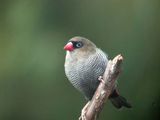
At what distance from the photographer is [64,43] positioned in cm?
298

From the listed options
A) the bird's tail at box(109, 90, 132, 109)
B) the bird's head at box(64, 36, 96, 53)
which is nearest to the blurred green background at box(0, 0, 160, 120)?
the bird's tail at box(109, 90, 132, 109)

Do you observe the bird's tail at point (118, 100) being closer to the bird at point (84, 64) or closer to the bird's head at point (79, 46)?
the bird at point (84, 64)

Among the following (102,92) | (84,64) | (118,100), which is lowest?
(118,100)

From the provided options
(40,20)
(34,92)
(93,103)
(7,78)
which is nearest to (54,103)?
(34,92)

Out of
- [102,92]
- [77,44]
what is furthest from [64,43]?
[102,92]

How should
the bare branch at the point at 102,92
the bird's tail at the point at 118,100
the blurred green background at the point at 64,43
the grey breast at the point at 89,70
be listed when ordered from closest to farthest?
the bare branch at the point at 102,92 < the grey breast at the point at 89,70 < the bird's tail at the point at 118,100 < the blurred green background at the point at 64,43

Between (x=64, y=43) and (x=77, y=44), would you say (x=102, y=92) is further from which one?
(x=64, y=43)

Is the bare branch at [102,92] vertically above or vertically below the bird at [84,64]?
below

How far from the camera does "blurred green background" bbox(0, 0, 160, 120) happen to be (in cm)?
295

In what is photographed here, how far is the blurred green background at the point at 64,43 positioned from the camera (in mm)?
2949

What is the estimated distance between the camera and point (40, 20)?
2982 millimetres

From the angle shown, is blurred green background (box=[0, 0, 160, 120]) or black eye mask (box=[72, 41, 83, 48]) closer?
black eye mask (box=[72, 41, 83, 48])

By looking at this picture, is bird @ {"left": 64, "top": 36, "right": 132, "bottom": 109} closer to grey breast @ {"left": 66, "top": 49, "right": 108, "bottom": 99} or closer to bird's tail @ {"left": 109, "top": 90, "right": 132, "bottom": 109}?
grey breast @ {"left": 66, "top": 49, "right": 108, "bottom": 99}

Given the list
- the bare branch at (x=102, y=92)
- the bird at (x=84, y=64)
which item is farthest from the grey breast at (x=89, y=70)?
the bare branch at (x=102, y=92)
